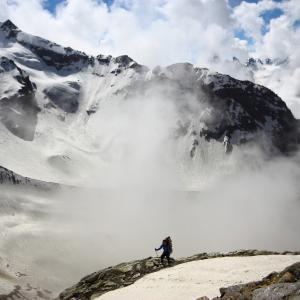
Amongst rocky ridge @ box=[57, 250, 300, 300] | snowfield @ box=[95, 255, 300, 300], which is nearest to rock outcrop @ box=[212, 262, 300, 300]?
snowfield @ box=[95, 255, 300, 300]

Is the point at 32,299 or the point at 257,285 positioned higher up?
the point at 32,299

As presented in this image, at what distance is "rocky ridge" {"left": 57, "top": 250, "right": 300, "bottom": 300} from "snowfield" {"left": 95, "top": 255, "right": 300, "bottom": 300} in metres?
3.50

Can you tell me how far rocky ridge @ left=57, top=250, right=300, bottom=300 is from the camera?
157 ft

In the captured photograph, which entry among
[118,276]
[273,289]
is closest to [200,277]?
[118,276]

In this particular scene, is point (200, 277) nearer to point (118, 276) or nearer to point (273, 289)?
point (118, 276)

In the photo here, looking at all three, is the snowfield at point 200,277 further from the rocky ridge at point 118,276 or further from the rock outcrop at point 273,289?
the rock outcrop at point 273,289

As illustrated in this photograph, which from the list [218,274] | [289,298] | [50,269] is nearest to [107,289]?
[218,274]

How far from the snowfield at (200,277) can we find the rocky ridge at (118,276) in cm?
350

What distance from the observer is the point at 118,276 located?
5078 centimetres

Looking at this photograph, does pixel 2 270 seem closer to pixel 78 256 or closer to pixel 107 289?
pixel 78 256

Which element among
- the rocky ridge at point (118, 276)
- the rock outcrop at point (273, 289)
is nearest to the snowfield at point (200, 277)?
the rocky ridge at point (118, 276)

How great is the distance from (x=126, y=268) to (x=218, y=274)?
1562 cm

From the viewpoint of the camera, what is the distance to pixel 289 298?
23.9 metres

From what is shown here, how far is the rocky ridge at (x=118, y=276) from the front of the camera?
47.8 metres
